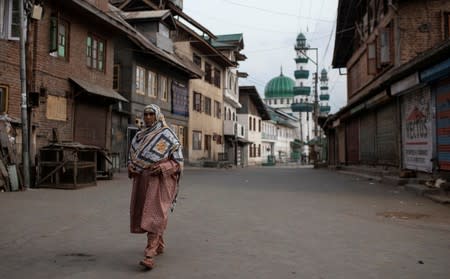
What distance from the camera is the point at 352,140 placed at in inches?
961

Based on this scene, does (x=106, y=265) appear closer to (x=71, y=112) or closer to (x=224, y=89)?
(x=71, y=112)

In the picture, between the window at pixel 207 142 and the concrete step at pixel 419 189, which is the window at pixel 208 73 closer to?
the window at pixel 207 142

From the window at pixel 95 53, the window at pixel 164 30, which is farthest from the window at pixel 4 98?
the window at pixel 164 30

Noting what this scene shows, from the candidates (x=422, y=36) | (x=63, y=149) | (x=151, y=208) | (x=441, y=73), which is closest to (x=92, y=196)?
(x=63, y=149)

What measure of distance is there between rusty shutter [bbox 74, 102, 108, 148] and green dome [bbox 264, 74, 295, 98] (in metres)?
95.6

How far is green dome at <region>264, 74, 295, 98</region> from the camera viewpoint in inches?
4466

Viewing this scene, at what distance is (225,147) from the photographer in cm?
4294

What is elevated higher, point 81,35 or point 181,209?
point 81,35

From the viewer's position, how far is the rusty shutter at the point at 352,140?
23.2 metres

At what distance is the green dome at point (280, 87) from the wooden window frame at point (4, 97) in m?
102

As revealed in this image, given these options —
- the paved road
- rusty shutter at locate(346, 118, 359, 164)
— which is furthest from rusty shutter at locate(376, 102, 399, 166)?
the paved road

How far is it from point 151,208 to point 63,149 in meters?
8.97

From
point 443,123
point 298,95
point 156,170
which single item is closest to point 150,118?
point 156,170

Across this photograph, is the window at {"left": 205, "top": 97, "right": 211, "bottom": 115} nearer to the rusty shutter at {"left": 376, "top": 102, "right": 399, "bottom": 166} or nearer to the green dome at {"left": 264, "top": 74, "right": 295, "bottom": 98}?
the rusty shutter at {"left": 376, "top": 102, "right": 399, "bottom": 166}
